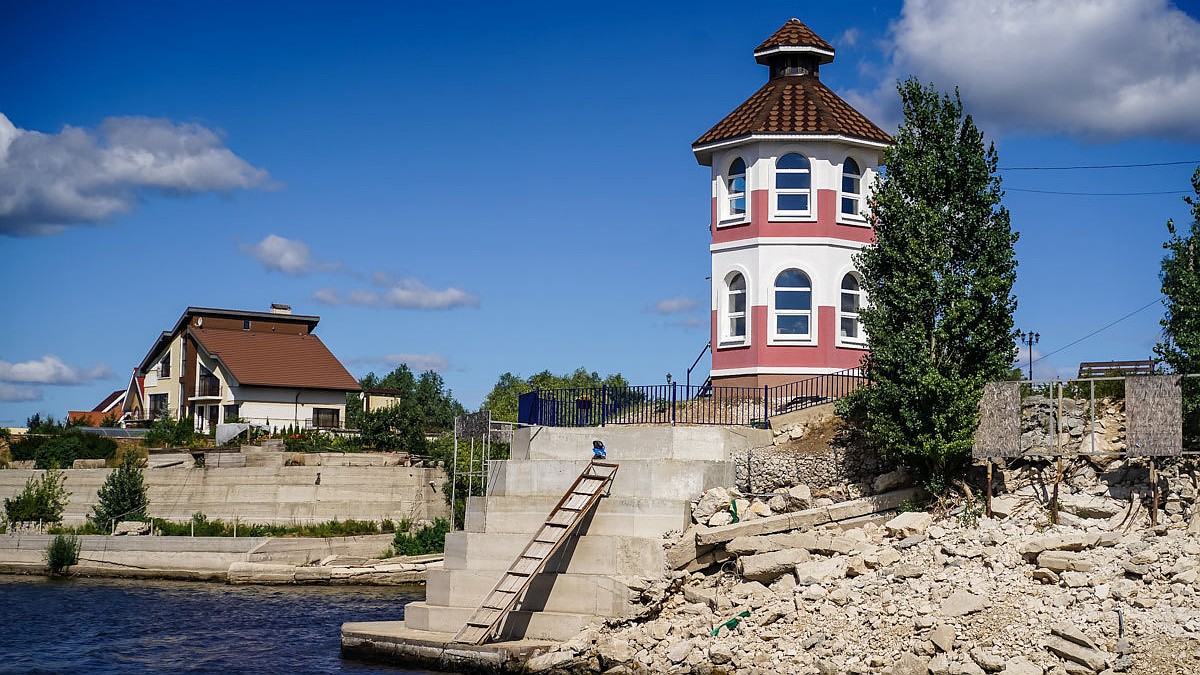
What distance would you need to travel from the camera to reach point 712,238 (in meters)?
36.1

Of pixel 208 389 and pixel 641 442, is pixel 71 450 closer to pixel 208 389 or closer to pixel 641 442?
pixel 208 389

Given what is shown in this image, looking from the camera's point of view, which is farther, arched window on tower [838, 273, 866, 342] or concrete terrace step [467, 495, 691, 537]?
arched window on tower [838, 273, 866, 342]

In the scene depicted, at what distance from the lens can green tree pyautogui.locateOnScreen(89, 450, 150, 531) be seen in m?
49.2

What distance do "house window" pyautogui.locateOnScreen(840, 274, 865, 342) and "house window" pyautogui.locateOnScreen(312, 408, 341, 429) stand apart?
131 ft

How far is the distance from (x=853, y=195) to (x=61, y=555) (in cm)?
3238

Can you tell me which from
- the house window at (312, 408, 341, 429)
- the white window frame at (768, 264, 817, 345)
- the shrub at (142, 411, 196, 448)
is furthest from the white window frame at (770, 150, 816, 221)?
the house window at (312, 408, 341, 429)

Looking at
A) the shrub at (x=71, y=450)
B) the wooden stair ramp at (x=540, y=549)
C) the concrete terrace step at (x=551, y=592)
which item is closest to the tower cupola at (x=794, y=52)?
the wooden stair ramp at (x=540, y=549)

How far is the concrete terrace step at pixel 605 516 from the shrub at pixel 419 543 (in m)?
17.5

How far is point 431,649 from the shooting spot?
87.1 feet

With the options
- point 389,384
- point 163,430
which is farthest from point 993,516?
point 389,384

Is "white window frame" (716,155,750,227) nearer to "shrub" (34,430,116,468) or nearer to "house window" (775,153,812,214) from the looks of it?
"house window" (775,153,812,214)

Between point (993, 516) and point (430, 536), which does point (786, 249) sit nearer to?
point (993, 516)

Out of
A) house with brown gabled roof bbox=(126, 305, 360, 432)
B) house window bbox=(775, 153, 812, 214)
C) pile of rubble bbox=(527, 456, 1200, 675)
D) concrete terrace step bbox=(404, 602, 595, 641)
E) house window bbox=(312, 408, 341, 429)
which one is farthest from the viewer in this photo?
house window bbox=(312, 408, 341, 429)

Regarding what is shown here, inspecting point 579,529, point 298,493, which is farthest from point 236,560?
point 579,529
